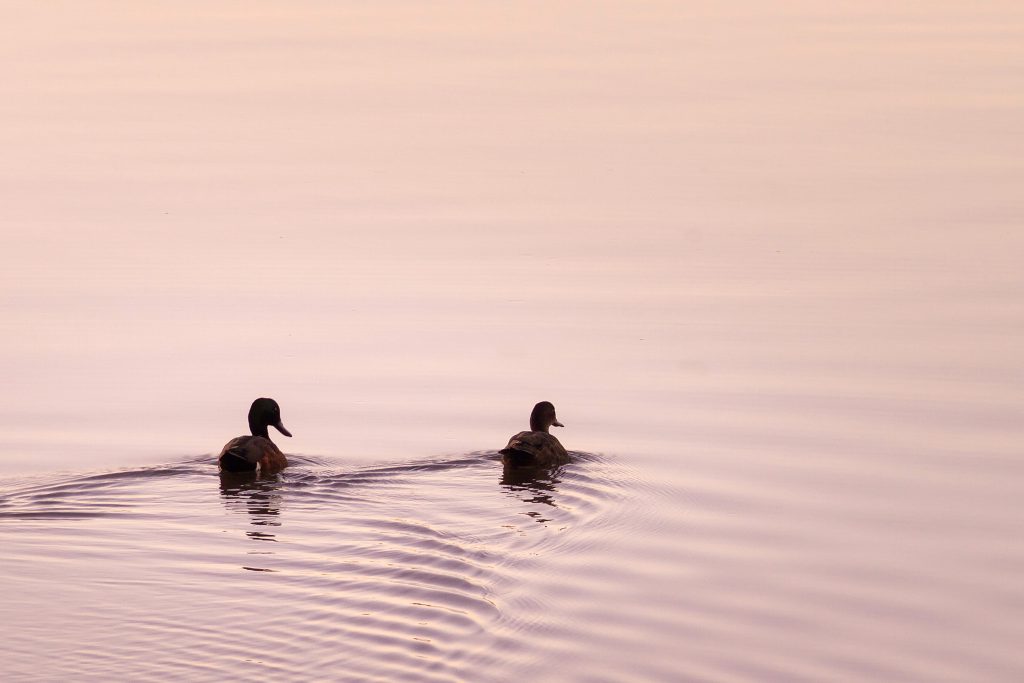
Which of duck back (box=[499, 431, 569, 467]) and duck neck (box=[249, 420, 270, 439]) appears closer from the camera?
duck back (box=[499, 431, 569, 467])

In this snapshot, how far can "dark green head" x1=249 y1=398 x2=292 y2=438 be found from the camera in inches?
601

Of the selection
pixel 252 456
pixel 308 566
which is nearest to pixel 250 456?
pixel 252 456

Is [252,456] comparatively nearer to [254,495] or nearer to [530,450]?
[254,495]

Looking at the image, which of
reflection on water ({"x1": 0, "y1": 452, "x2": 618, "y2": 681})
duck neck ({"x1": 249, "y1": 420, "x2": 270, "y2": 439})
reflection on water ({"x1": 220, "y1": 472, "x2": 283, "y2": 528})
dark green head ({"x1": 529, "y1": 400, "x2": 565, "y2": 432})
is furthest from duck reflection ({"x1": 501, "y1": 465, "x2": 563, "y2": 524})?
duck neck ({"x1": 249, "y1": 420, "x2": 270, "y2": 439})

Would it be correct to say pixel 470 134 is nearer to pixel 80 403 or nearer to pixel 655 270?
pixel 655 270

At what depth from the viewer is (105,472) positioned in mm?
13766

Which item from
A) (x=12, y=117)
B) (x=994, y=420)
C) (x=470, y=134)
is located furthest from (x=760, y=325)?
(x=12, y=117)

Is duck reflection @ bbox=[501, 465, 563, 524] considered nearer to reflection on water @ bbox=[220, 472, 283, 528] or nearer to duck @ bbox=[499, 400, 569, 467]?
duck @ bbox=[499, 400, 569, 467]

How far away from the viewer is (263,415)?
50.2 feet

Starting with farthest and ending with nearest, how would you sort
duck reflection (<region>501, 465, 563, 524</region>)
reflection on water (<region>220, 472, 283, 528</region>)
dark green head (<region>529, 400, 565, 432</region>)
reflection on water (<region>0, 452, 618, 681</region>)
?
dark green head (<region>529, 400, 565, 432</region>) → duck reflection (<region>501, 465, 563, 524</region>) → reflection on water (<region>220, 472, 283, 528</region>) → reflection on water (<region>0, 452, 618, 681</region>)

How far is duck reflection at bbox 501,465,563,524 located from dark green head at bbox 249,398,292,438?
229 centimetres

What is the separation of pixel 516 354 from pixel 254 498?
415cm

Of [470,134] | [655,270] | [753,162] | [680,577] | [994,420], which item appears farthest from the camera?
[470,134]

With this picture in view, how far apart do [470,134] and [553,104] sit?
1950mm
